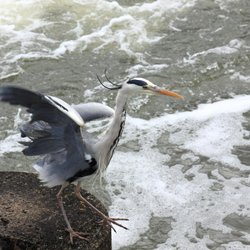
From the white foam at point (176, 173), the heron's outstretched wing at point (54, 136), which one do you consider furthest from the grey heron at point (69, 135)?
the white foam at point (176, 173)

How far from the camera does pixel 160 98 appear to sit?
5.66 meters

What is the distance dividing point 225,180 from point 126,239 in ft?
3.44

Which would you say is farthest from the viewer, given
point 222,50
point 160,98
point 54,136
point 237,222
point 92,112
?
point 222,50

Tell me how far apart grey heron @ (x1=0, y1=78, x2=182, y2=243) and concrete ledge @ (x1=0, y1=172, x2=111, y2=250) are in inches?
3.2

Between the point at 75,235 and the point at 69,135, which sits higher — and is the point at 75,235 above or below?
below

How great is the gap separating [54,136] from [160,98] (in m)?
2.86

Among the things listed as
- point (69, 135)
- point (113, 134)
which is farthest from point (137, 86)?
point (69, 135)

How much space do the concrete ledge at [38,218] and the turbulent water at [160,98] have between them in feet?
2.61

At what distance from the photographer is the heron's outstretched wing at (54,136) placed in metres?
2.68

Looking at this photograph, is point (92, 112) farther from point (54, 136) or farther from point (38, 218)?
point (38, 218)

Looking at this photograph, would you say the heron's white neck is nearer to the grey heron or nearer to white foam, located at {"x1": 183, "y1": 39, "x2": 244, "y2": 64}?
the grey heron

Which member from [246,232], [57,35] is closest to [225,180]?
[246,232]

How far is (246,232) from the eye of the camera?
4.11 m

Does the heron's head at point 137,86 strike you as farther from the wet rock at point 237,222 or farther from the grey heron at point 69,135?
the wet rock at point 237,222
